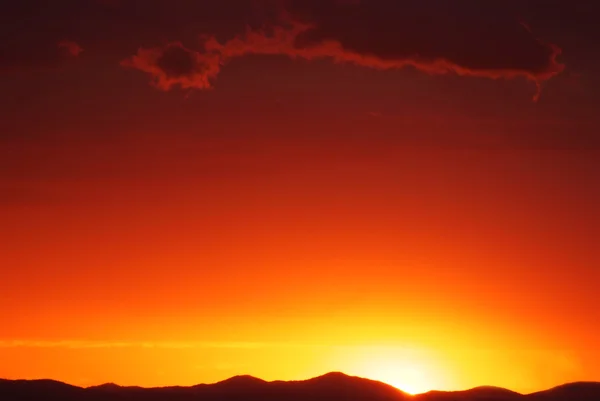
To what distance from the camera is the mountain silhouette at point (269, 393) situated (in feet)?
618

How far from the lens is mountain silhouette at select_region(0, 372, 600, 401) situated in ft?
618

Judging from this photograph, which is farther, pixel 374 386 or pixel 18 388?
pixel 374 386

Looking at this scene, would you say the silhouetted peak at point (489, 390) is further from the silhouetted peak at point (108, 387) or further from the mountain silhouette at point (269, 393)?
the silhouetted peak at point (108, 387)

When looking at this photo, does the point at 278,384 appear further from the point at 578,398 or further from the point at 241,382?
the point at 578,398

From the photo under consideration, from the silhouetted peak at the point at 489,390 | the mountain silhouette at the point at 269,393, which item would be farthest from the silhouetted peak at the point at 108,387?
the silhouetted peak at the point at 489,390

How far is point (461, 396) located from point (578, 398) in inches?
845

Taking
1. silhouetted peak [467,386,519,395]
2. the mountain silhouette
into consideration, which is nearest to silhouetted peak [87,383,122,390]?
the mountain silhouette

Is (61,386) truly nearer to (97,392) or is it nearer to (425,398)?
(97,392)

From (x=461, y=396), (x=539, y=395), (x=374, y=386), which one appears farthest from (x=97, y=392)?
(x=539, y=395)

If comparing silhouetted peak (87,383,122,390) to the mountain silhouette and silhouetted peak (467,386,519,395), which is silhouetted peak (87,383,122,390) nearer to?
the mountain silhouette

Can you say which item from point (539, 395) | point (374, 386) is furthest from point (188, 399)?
point (539, 395)

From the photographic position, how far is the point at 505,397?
193m

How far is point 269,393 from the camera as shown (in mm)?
193500

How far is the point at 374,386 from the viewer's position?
7844 inches
